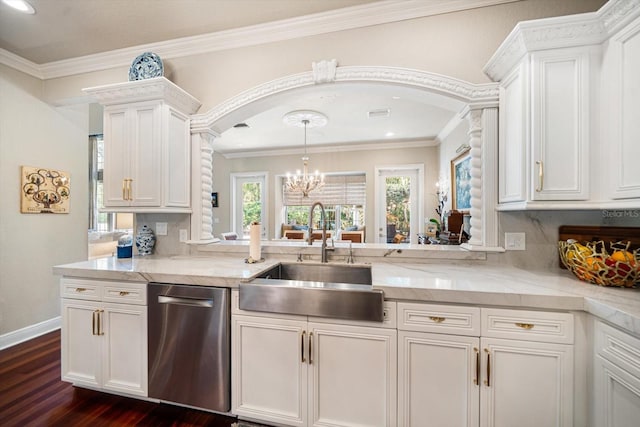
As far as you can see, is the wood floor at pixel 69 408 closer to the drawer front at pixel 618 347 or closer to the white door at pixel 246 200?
the drawer front at pixel 618 347

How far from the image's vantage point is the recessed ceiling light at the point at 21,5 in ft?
6.02

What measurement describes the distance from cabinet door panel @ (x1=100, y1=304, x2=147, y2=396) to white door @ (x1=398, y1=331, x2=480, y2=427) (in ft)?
5.15

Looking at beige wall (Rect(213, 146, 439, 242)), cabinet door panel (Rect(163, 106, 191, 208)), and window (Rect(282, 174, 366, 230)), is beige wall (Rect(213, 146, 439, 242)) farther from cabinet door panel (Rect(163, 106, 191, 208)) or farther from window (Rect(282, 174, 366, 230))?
cabinet door panel (Rect(163, 106, 191, 208))

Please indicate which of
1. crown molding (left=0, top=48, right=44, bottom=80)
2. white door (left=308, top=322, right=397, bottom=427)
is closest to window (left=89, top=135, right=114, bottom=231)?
crown molding (left=0, top=48, right=44, bottom=80)

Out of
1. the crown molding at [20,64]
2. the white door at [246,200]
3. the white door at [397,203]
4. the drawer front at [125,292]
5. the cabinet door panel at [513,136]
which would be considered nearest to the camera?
the cabinet door panel at [513,136]

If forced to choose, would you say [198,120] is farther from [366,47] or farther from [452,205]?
[452,205]

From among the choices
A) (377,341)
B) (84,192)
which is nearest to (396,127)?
(377,341)

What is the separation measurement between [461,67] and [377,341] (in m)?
1.91

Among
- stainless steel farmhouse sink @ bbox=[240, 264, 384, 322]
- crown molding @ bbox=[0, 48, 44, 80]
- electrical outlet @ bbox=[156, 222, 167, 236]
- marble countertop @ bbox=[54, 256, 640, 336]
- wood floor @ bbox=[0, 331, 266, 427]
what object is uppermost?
crown molding @ bbox=[0, 48, 44, 80]

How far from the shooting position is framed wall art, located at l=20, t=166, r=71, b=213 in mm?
2584

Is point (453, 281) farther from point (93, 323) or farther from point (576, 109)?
point (93, 323)

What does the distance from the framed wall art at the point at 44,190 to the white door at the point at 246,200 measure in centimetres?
379

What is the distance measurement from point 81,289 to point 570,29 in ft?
10.9

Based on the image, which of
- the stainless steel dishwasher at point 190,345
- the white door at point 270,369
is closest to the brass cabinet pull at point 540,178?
the white door at point 270,369
